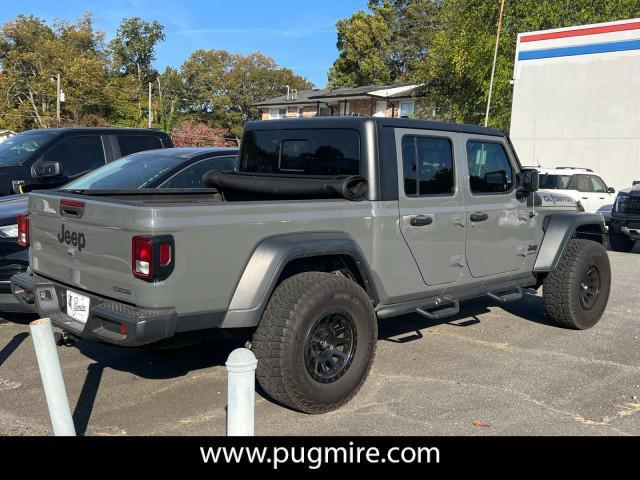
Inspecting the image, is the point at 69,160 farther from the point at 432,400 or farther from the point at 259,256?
the point at 432,400

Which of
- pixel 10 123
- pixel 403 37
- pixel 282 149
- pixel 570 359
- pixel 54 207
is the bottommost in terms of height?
pixel 570 359

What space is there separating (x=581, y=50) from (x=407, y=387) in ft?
67.4

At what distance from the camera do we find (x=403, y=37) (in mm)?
66000

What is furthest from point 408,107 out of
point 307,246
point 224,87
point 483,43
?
point 307,246

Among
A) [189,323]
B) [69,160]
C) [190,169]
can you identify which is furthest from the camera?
[69,160]

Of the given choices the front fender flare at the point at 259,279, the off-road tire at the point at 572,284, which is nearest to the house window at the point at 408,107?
the off-road tire at the point at 572,284

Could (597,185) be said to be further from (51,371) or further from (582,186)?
(51,371)

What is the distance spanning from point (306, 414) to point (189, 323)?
40.8 inches

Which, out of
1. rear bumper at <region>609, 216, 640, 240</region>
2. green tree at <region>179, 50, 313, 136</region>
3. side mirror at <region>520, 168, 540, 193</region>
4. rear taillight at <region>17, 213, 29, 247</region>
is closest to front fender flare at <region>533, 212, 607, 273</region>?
side mirror at <region>520, 168, 540, 193</region>

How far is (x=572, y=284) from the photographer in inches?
235

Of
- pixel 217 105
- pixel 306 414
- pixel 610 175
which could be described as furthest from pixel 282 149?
pixel 217 105

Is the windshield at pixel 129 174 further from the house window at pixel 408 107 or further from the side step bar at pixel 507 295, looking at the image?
the house window at pixel 408 107

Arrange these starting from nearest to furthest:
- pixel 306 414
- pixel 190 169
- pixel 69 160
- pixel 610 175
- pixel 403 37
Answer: pixel 306 414, pixel 190 169, pixel 69 160, pixel 610 175, pixel 403 37

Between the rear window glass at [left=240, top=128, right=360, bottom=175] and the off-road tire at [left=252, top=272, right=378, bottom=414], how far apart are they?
39.6 inches
